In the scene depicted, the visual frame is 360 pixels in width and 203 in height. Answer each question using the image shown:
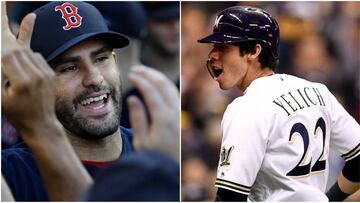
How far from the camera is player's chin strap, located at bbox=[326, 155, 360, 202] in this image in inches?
93.6

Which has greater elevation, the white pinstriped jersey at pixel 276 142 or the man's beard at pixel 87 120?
the white pinstriped jersey at pixel 276 142

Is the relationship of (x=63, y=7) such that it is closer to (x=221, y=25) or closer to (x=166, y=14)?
(x=166, y=14)

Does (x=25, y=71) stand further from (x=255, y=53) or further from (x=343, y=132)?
(x=343, y=132)

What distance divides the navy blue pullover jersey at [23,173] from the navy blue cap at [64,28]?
1.17 feet

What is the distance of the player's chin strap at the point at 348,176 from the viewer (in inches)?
93.6

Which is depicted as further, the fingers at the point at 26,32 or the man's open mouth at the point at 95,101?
the man's open mouth at the point at 95,101

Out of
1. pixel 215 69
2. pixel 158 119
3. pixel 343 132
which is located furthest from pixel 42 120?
pixel 343 132

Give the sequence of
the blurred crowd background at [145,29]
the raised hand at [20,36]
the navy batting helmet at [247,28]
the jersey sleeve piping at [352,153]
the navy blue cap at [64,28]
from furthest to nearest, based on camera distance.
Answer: the blurred crowd background at [145,29]
the navy blue cap at [64,28]
the jersey sleeve piping at [352,153]
the navy batting helmet at [247,28]
the raised hand at [20,36]

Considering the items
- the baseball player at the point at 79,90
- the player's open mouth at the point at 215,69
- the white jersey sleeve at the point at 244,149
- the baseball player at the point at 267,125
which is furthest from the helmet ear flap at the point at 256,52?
the baseball player at the point at 79,90

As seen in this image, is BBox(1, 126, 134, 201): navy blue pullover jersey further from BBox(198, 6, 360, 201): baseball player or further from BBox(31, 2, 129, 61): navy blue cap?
BBox(198, 6, 360, 201): baseball player

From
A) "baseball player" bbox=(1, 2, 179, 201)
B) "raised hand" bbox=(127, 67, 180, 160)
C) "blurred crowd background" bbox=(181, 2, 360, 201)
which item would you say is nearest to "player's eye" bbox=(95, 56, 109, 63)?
"baseball player" bbox=(1, 2, 179, 201)

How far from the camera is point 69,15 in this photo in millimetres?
2561

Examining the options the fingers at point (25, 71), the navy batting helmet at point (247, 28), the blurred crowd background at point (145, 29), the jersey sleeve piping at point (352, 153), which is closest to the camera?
the fingers at point (25, 71)

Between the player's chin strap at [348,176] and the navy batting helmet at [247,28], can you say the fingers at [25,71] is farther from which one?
the player's chin strap at [348,176]
